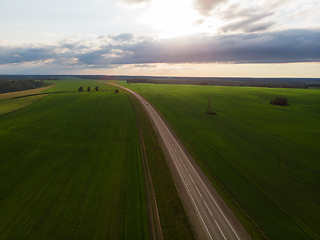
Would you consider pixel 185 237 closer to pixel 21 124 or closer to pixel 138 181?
pixel 138 181

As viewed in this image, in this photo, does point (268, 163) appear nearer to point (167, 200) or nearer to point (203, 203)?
point (203, 203)

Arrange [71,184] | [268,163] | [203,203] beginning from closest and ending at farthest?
[203,203], [71,184], [268,163]

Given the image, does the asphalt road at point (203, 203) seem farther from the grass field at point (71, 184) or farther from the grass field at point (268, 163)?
the grass field at point (71, 184)

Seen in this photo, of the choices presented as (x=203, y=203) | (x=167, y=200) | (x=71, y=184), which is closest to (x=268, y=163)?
(x=203, y=203)

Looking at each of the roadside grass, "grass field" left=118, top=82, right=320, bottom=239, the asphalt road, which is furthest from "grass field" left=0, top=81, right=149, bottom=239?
"grass field" left=118, top=82, right=320, bottom=239

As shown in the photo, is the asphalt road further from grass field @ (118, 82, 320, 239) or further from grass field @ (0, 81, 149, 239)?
grass field @ (0, 81, 149, 239)

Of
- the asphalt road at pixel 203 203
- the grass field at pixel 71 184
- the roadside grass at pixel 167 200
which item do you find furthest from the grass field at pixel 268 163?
the grass field at pixel 71 184

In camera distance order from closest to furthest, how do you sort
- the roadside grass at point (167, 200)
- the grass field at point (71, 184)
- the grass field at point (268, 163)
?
the roadside grass at point (167, 200)
the grass field at point (71, 184)
the grass field at point (268, 163)
